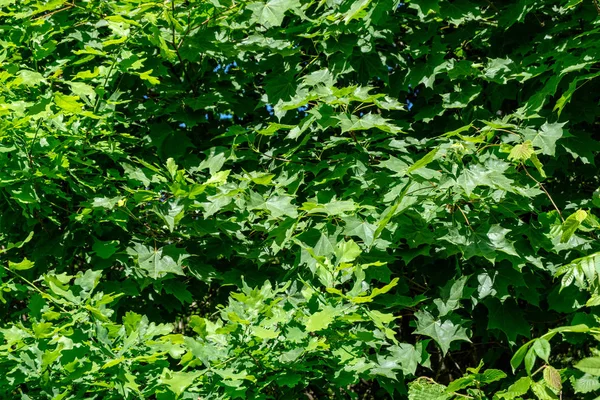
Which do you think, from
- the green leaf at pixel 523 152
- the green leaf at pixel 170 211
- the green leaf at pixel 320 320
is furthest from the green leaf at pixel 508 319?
the green leaf at pixel 170 211

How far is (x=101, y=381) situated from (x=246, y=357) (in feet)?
1.71

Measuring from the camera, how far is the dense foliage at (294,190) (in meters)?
2.49

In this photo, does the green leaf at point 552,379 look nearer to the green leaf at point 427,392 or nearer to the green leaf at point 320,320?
the green leaf at point 427,392

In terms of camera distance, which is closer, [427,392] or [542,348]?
[542,348]

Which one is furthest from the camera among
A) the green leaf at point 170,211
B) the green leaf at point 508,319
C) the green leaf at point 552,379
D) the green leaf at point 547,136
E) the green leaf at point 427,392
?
the green leaf at point 508,319

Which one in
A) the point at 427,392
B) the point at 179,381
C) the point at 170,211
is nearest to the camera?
the point at 179,381

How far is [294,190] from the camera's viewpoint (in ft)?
10.5

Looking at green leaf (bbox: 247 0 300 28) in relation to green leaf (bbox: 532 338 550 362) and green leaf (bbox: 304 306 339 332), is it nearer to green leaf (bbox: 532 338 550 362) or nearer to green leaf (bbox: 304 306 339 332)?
green leaf (bbox: 304 306 339 332)

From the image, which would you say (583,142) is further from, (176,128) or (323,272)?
(176,128)

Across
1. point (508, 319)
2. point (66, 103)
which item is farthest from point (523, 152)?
point (66, 103)

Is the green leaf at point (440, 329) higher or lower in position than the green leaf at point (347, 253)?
lower

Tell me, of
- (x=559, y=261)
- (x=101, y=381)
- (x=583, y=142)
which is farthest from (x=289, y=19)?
(x=101, y=381)

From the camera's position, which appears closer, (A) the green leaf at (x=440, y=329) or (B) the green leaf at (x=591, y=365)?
(B) the green leaf at (x=591, y=365)

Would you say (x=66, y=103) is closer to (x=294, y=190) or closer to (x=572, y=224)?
(x=294, y=190)
